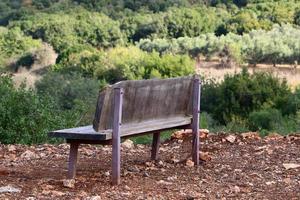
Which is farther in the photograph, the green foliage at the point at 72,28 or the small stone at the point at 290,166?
the green foliage at the point at 72,28

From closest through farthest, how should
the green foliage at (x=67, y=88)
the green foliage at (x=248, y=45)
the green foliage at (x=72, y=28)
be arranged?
the green foliage at (x=67, y=88), the green foliage at (x=248, y=45), the green foliage at (x=72, y=28)

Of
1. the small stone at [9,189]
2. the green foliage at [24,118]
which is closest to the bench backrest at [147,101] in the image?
the small stone at [9,189]

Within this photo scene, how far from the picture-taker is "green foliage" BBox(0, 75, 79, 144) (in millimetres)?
10314

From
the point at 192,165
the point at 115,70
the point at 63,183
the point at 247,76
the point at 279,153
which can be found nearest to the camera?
the point at 63,183

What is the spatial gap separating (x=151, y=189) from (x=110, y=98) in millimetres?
659

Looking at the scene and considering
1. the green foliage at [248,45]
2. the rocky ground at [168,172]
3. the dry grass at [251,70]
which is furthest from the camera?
the green foliage at [248,45]

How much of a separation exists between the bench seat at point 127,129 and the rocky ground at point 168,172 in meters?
0.32

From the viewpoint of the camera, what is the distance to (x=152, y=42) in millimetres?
68812

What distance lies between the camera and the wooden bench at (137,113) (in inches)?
171

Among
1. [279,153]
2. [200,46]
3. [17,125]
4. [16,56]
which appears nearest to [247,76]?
[17,125]

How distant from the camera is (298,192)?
429 cm

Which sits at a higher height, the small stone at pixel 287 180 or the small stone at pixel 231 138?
the small stone at pixel 287 180

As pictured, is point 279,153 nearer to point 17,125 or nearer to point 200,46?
point 17,125

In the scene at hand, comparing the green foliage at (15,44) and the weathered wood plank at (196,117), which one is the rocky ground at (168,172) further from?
the green foliage at (15,44)
